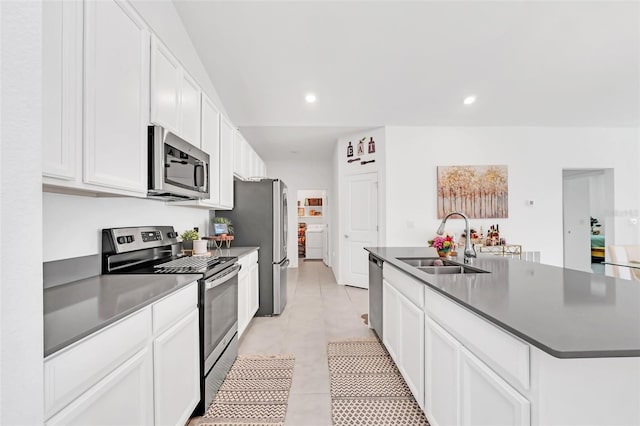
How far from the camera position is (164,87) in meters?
1.98

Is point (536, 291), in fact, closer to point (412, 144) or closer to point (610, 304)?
point (610, 304)

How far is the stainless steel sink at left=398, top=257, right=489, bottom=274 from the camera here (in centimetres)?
219

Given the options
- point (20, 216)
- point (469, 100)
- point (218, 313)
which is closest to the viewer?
point (20, 216)

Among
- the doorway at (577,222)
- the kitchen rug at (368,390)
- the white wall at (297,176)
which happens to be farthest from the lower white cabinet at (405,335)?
the doorway at (577,222)

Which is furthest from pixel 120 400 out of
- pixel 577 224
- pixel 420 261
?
pixel 577 224

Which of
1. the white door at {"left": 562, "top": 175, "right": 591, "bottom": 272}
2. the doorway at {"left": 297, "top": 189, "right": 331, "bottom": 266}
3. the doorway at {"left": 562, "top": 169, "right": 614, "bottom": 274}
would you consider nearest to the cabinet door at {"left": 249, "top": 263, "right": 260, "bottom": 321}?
the doorway at {"left": 297, "top": 189, "right": 331, "bottom": 266}

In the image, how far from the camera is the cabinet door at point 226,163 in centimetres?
319

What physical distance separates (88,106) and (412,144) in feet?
15.6

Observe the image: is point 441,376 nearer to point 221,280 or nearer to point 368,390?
point 368,390

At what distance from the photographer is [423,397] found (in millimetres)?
1707

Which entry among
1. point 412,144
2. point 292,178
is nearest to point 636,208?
point 412,144

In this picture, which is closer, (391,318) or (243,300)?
(391,318)

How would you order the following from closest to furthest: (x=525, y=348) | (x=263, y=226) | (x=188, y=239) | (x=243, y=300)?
(x=525, y=348) < (x=188, y=239) < (x=243, y=300) < (x=263, y=226)

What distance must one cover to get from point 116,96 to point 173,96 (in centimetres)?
67
